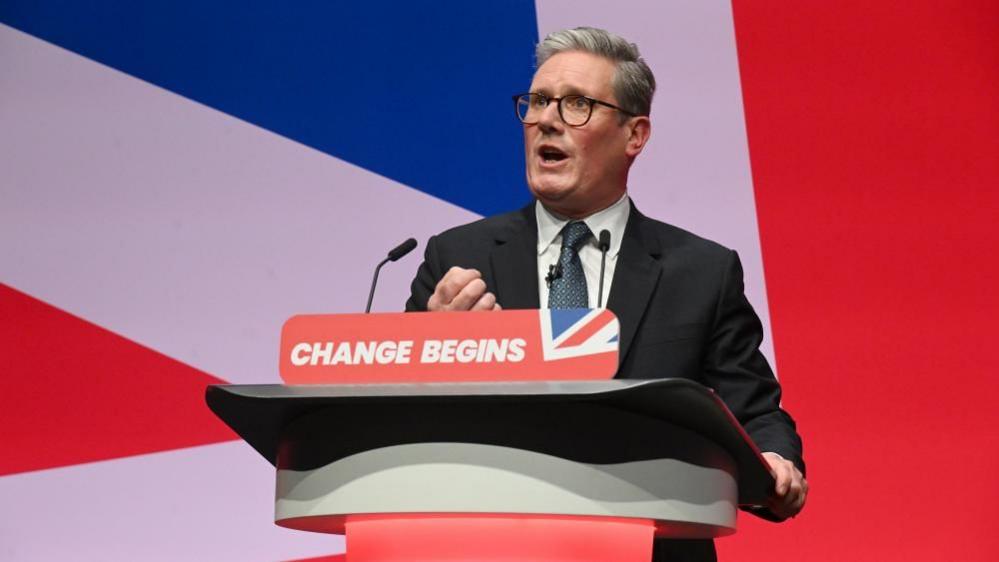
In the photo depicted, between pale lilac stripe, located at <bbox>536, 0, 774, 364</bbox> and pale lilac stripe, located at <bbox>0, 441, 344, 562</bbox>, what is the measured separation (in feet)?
4.14

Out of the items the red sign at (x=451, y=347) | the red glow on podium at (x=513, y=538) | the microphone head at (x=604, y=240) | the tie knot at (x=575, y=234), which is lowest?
the red glow on podium at (x=513, y=538)

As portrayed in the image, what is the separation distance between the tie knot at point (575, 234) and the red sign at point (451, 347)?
893mm

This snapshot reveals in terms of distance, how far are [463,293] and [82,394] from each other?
2053 millimetres

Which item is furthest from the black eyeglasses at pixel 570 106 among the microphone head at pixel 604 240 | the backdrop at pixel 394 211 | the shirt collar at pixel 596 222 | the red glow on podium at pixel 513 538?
the red glow on podium at pixel 513 538

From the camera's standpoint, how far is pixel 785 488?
1.68 metres

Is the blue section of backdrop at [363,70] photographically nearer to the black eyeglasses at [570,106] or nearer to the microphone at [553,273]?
the black eyeglasses at [570,106]

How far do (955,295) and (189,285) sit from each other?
1.99 m

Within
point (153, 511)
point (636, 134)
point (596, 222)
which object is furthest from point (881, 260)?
point (153, 511)

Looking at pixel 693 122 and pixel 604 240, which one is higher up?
pixel 693 122

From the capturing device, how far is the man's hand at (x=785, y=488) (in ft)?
5.50

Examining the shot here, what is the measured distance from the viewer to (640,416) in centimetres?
132

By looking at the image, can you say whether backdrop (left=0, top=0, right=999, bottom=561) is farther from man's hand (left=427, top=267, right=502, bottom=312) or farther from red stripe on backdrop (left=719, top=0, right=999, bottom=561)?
man's hand (left=427, top=267, right=502, bottom=312)

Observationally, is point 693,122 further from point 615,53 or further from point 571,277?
point 571,277

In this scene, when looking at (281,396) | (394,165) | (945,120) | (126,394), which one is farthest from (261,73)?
(281,396)
